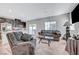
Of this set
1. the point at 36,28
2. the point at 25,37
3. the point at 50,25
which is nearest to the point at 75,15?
the point at 50,25

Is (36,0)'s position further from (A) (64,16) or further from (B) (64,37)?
(B) (64,37)

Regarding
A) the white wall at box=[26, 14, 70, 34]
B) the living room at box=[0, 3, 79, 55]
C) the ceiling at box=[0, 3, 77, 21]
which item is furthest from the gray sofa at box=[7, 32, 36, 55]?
the ceiling at box=[0, 3, 77, 21]

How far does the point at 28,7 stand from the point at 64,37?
1033 millimetres

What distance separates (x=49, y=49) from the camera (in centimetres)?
257

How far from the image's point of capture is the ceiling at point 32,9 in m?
2.51

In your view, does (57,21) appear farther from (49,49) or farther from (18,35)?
(18,35)

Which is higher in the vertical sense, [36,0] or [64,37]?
[36,0]

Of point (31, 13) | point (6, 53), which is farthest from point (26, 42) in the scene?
point (31, 13)

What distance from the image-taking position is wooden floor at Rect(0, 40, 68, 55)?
254 cm

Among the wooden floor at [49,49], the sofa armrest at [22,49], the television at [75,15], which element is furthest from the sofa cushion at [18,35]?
the television at [75,15]

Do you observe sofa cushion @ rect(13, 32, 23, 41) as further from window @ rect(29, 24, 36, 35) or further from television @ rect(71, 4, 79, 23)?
television @ rect(71, 4, 79, 23)

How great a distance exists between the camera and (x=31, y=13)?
2578 mm

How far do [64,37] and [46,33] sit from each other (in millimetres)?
407
